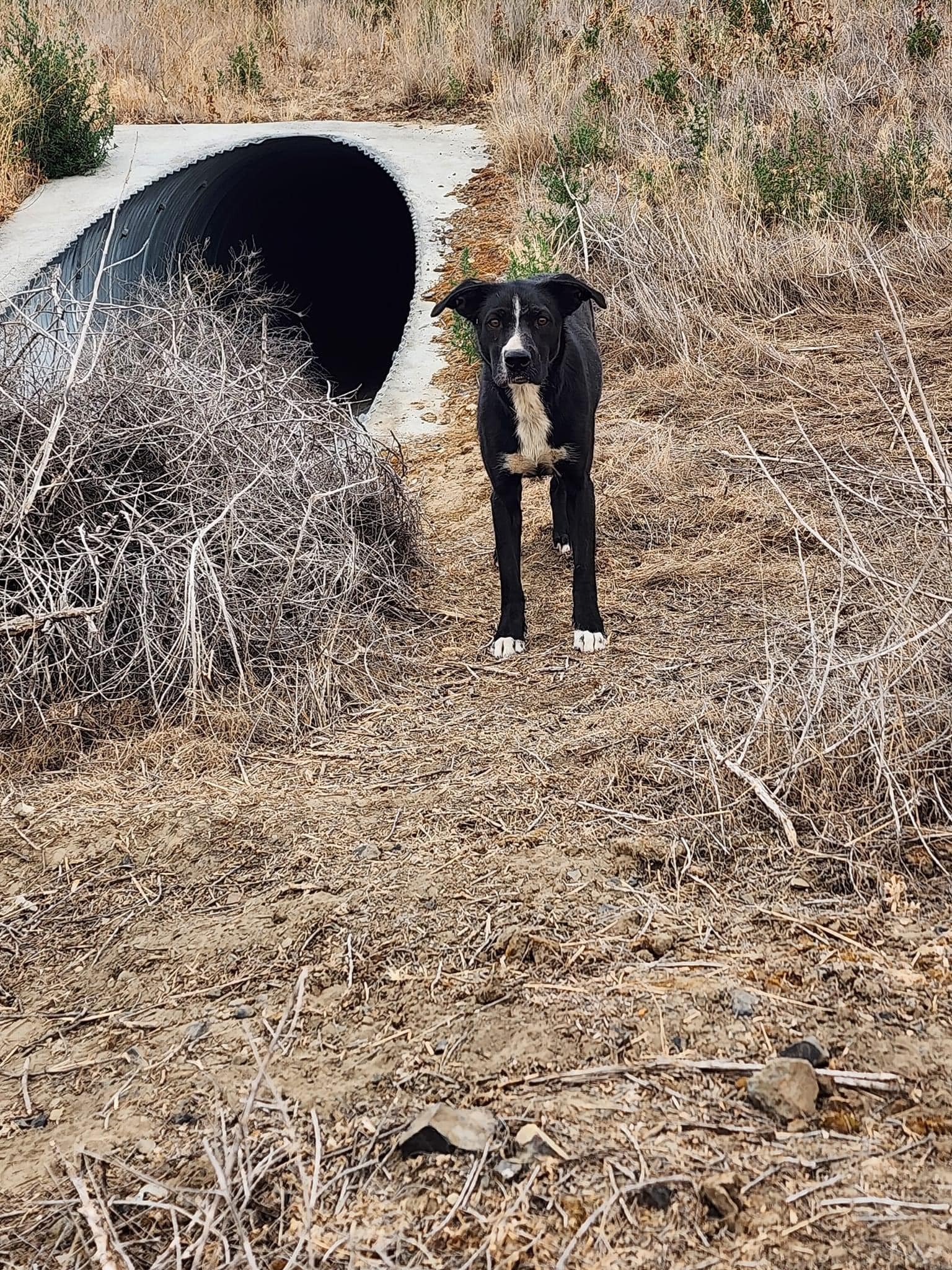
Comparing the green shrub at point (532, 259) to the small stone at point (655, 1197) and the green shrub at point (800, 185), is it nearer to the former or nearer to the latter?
the green shrub at point (800, 185)

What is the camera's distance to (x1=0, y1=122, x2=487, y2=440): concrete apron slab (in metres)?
9.06

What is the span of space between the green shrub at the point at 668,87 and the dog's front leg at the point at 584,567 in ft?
25.4

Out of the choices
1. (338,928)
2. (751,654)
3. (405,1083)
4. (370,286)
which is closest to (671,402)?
(751,654)

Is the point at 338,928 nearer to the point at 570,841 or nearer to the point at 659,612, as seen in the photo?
the point at 570,841

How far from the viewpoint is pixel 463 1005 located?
2.50 m

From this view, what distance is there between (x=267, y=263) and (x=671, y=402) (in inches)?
253

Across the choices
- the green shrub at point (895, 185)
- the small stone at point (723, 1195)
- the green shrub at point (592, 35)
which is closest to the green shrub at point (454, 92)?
the green shrub at point (592, 35)

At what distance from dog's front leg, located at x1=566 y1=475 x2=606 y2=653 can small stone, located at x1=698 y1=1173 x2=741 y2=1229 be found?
3148mm

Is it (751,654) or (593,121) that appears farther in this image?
(593,121)

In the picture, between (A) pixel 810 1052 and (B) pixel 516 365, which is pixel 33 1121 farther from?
(B) pixel 516 365

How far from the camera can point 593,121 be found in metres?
11.5

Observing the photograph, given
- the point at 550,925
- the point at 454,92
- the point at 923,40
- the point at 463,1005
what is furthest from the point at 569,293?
the point at 454,92

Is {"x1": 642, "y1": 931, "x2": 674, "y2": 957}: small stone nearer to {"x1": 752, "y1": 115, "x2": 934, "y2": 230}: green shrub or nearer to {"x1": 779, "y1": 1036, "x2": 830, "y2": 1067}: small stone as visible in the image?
{"x1": 779, "y1": 1036, "x2": 830, "y2": 1067}: small stone

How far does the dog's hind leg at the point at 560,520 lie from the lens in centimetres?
590
